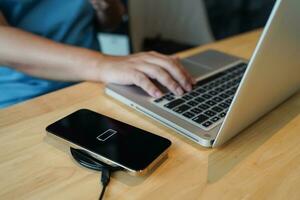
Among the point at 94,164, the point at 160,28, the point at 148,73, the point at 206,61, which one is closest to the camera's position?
the point at 94,164

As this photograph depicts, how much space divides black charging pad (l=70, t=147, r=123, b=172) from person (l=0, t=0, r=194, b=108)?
0.66ft

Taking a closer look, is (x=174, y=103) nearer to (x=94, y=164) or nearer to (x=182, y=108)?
(x=182, y=108)

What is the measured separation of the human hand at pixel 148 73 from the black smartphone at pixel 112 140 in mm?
123

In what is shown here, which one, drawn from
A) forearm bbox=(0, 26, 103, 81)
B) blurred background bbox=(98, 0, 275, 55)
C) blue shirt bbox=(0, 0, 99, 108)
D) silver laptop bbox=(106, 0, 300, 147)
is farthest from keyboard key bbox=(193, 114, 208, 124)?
blurred background bbox=(98, 0, 275, 55)

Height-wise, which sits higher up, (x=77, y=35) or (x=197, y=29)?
(x=77, y=35)

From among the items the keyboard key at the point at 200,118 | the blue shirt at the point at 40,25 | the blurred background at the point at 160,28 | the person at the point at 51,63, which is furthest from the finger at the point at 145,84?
the blurred background at the point at 160,28

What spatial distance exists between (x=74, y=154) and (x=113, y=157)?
7cm

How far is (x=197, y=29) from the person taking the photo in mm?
1704

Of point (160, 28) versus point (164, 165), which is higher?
point (164, 165)

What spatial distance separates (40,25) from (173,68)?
1.46ft

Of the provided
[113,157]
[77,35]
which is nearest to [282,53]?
[113,157]

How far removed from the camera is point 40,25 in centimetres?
92

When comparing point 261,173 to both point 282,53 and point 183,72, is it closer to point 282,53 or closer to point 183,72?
point 282,53

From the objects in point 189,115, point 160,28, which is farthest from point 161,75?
point 160,28
